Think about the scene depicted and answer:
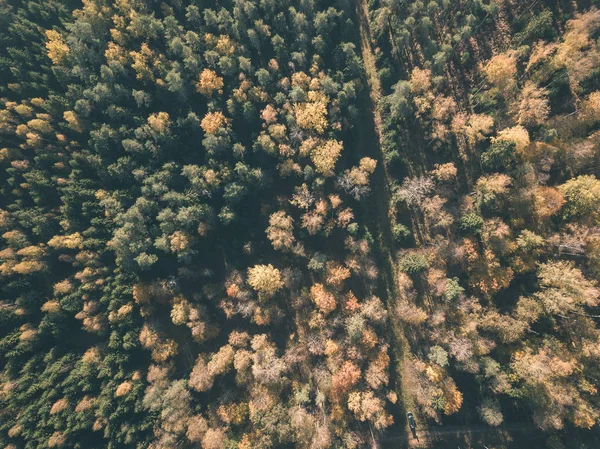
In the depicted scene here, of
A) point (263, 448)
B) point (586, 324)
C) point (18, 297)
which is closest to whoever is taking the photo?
point (586, 324)

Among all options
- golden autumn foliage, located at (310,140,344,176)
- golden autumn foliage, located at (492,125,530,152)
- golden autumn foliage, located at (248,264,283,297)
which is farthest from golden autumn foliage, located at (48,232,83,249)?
golden autumn foliage, located at (492,125,530,152)

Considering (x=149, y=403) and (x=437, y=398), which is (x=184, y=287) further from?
(x=437, y=398)

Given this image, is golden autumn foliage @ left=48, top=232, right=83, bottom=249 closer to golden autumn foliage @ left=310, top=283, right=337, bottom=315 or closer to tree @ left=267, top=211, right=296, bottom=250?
tree @ left=267, top=211, right=296, bottom=250

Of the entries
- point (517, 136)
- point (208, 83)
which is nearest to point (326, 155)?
point (208, 83)

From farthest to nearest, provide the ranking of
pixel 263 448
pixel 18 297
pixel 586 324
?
pixel 18 297 → pixel 263 448 → pixel 586 324

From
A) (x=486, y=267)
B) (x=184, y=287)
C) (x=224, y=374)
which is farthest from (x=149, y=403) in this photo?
(x=486, y=267)
